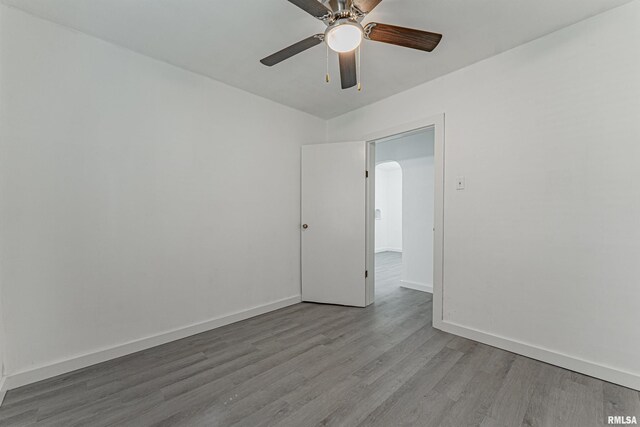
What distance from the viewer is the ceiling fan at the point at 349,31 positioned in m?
1.38

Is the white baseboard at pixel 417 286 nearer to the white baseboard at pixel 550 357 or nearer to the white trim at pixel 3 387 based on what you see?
the white baseboard at pixel 550 357

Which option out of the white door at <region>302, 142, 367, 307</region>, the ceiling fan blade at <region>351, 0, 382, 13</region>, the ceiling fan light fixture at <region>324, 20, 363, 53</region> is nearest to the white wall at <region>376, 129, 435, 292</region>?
the white door at <region>302, 142, 367, 307</region>

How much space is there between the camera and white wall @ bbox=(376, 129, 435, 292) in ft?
12.7

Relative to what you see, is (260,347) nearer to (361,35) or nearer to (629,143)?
(361,35)


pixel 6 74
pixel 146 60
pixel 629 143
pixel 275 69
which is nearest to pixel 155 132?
pixel 146 60

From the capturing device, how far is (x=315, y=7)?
4.46 ft

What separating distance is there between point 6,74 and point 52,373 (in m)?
2.00

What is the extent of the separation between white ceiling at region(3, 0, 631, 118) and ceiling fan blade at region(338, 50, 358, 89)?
358mm

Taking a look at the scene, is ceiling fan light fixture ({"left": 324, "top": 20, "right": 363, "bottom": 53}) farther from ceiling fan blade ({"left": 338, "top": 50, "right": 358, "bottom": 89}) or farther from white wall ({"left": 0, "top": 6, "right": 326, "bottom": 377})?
white wall ({"left": 0, "top": 6, "right": 326, "bottom": 377})

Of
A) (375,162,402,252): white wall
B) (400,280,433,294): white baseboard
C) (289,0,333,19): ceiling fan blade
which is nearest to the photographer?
(289,0,333,19): ceiling fan blade

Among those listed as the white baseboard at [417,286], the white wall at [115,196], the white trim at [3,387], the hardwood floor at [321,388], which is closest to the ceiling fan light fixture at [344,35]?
the white wall at [115,196]

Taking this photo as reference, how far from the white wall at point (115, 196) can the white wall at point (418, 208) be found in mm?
2260

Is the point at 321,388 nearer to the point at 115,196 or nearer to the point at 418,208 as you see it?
the point at 115,196

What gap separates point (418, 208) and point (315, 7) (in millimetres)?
3230
